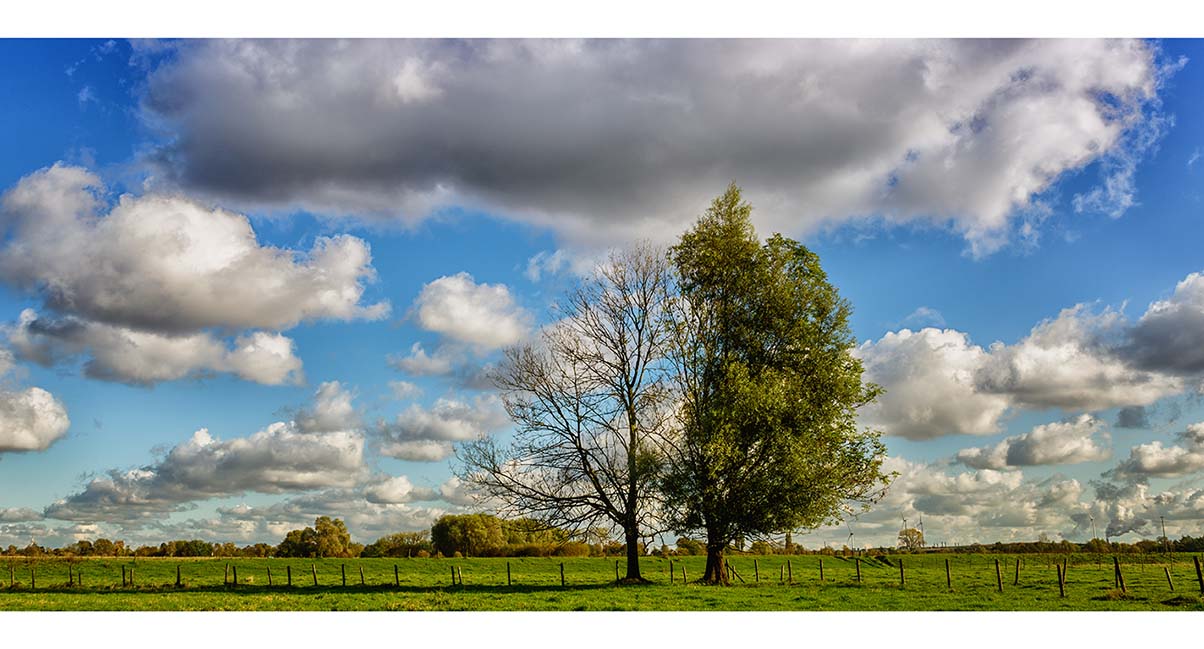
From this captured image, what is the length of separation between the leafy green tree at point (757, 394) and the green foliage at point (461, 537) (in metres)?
48.7

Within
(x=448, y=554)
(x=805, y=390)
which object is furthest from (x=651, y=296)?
(x=448, y=554)

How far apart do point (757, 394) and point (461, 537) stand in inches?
2312

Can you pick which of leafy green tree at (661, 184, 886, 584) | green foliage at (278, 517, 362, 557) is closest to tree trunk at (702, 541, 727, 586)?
leafy green tree at (661, 184, 886, 584)

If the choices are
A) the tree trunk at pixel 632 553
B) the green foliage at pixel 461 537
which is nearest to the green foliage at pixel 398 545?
the green foliage at pixel 461 537

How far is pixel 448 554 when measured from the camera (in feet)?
268

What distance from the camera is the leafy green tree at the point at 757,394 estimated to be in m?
30.1

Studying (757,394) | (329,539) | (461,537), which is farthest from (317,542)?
(757,394)

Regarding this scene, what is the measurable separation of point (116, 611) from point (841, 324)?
27019mm

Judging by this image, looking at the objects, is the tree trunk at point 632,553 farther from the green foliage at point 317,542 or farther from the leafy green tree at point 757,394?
the green foliage at point 317,542

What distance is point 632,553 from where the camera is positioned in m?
34.3

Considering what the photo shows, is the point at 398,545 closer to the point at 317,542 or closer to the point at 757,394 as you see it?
the point at 317,542

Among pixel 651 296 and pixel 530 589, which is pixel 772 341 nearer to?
pixel 651 296

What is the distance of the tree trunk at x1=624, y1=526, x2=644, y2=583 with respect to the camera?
111 ft

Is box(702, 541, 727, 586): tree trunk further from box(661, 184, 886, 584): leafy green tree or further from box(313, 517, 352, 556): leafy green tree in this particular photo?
box(313, 517, 352, 556): leafy green tree
